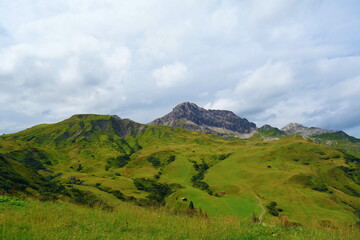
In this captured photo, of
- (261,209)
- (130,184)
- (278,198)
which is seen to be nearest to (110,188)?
(130,184)

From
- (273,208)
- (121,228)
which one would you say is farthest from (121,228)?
(273,208)

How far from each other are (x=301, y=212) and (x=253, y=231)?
380 feet

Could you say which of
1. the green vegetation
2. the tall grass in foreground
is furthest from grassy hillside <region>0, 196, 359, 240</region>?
the green vegetation

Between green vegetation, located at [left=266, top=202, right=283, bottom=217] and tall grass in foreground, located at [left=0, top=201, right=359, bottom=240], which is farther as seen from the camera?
green vegetation, located at [left=266, top=202, right=283, bottom=217]

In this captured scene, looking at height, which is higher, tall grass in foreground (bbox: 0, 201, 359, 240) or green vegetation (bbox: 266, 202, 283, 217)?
tall grass in foreground (bbox: 0, 201, 359, 240)

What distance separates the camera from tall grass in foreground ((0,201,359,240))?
939 cm

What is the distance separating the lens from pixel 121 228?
11.5m

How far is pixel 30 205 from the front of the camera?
1501cm

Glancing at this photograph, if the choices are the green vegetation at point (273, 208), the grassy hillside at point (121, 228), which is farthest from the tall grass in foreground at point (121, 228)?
the green vegetation at point (273, 208)

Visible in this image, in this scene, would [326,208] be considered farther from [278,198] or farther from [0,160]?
[0,160]

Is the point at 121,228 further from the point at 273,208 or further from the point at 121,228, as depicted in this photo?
the point at 273,208

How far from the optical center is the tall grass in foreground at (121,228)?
939 centimetres

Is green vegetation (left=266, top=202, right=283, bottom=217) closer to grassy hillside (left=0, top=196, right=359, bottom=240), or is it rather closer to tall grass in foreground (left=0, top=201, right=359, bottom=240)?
grassy hillside (left=0, top=196, right=359, bottom=240)

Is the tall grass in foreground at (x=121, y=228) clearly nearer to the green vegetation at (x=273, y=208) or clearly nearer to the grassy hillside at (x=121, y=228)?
the grassy hillside at (x=121, y=228)
